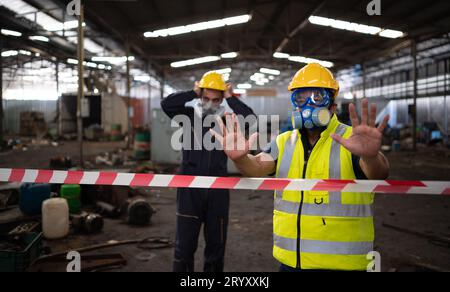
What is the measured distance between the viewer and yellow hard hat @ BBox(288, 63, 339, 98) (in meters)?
2.33

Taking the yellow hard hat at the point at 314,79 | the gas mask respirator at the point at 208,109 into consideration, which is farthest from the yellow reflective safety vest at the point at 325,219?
the gas mask respirator at the point at 208,109

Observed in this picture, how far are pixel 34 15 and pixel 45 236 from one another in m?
11.6

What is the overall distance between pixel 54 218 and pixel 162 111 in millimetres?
7816

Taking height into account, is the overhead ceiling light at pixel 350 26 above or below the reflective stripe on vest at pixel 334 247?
above

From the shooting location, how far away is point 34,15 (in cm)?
1369

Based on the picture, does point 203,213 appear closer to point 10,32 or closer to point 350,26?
point 350,26

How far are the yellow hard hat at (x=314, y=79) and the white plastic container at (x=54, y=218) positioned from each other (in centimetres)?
466

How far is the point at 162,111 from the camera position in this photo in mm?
12945

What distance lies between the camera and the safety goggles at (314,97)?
7.66ft

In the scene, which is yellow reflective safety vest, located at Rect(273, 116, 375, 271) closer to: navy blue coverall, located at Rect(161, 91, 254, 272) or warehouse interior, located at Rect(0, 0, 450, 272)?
navy blue coverall, located at Rect(161, 91, 254, 272)

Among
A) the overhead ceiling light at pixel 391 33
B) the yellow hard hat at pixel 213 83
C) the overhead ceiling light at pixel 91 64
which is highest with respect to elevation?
the overhead ceiling light at pixel 391 33

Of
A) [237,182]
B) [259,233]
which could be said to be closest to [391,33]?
[259,233]

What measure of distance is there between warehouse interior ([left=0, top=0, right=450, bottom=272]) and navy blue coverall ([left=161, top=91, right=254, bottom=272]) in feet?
3.09

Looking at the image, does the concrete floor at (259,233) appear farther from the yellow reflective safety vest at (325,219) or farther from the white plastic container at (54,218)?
the yellow reflective safety vest at (325,219)
